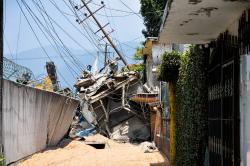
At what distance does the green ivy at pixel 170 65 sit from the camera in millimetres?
15891

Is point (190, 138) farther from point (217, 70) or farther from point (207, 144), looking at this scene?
point (217, 70)

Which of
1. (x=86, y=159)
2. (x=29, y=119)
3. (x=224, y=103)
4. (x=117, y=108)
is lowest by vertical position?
(x=86, y=159)

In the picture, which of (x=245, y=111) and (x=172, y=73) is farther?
(x=172, y=73)

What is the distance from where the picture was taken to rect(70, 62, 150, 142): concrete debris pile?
37125 millimetres

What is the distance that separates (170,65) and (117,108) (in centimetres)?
2214

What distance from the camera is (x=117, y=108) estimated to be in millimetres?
37938

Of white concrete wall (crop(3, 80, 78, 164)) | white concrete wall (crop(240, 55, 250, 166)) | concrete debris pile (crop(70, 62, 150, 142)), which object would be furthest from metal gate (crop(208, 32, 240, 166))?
concrete debris pile (crop(70, 62, 150, 142))

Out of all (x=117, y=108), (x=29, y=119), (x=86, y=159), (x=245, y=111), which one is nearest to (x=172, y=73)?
(x=29, y=119)

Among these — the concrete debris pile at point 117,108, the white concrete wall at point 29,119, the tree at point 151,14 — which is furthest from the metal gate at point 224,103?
the tree at point 151,14

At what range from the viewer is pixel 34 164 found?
771 inches

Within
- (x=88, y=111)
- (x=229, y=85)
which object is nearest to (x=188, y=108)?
(x=229, y=85)

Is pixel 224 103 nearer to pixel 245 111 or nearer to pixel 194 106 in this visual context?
pixel 245 111

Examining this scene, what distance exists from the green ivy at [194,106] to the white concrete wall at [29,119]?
17.9 feet

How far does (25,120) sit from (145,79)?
22.9 meters
